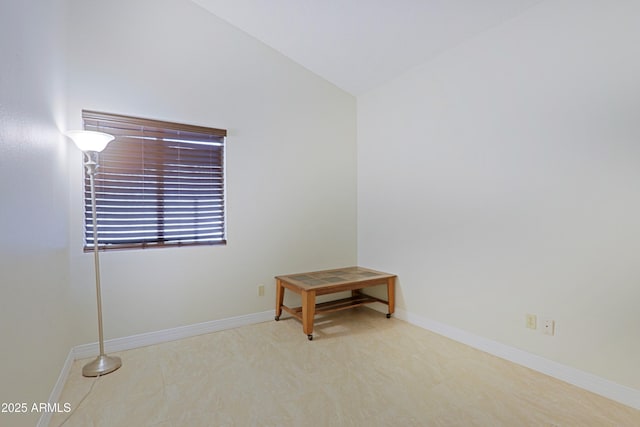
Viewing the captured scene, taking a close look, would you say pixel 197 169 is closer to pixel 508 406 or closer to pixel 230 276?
pixel 230 276

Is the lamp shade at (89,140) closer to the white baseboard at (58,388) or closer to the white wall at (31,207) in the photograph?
the white wall at (31,207)

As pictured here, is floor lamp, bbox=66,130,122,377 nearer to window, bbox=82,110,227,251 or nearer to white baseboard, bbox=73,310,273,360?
white baseboard, bbox=73,310,273,360

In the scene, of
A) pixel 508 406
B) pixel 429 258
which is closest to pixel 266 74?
pixel 429 258

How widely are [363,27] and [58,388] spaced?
3.57 metres

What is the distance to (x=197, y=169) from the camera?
3137 millimetres

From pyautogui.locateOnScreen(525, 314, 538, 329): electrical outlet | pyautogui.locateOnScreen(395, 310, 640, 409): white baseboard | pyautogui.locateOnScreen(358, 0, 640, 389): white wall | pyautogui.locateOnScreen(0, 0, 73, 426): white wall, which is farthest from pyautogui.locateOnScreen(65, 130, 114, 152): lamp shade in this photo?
pyautogui.locateOnScreen(525, 314, 538, 329): electrical outlet

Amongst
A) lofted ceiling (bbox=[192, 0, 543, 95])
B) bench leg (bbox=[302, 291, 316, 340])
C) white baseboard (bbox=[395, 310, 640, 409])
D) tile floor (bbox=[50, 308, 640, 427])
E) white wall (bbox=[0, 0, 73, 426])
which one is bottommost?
tile floor (bbox=[50, 308, 640, 427])

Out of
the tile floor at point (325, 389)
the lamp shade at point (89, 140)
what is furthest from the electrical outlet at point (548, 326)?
the lamp shade at point (89, 140)

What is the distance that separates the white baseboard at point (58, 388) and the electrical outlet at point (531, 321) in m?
3.11

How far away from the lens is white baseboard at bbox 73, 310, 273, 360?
262cm

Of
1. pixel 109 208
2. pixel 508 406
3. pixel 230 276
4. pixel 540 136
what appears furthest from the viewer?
pixel 230 276

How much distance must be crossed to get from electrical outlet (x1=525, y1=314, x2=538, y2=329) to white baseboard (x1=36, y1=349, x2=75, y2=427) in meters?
3.11

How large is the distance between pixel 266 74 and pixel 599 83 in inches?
112

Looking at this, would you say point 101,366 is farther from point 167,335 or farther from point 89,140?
point 89,140
